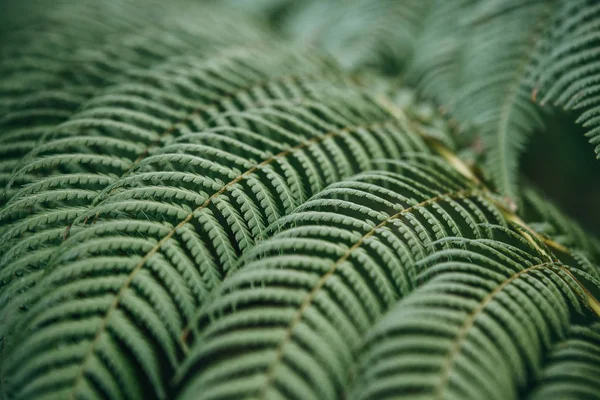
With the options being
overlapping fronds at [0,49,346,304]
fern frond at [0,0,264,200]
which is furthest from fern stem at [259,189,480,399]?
fern frond at [0,0,264,200]

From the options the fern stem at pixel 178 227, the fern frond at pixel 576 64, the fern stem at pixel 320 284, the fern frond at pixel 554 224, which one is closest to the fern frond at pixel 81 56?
the fern stem at pixel 178 227

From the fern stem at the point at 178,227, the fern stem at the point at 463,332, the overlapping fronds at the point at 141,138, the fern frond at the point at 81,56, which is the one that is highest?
the fern frond at the point at 81,56

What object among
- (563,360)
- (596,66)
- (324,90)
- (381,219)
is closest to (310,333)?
(381,219)

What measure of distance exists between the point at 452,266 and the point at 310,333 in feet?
1.15

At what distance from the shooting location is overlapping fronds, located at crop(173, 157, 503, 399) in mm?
693

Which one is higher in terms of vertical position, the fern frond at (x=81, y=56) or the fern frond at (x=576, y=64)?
the fern frond at (x=81, y=56)

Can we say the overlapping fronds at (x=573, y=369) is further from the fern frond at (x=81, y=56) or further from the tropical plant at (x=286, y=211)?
the fern frond at (x=81, y=56)

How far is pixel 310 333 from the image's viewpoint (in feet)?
2.41

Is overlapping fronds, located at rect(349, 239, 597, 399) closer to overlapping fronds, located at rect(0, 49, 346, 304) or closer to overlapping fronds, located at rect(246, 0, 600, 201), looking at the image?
overlapping fronds, located at rect(246, 0, 600, 201)

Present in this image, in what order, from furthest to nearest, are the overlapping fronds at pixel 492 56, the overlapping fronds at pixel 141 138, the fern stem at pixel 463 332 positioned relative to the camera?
the overlapping fronds at pixel 492 56
the overlapping fronds at pixel 141 138
the fern stem at pixel 463 332

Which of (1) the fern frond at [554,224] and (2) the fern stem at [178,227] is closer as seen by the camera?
(2) the fern stem at [178,227]

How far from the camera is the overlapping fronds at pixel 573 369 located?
0.71 meters

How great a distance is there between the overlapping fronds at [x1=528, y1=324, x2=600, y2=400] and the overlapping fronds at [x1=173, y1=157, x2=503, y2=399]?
0.93 ft

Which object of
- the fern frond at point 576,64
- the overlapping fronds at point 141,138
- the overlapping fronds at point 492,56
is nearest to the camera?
the overlapping fronds at point 141,138
